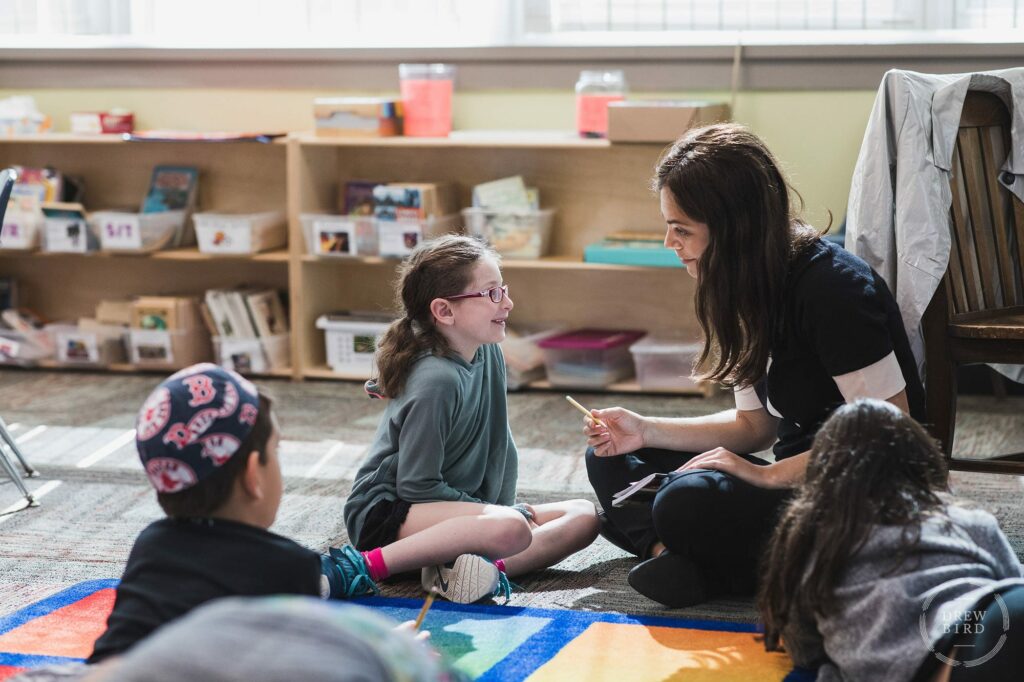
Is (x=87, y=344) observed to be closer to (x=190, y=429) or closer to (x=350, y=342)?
(x=350, y=342)

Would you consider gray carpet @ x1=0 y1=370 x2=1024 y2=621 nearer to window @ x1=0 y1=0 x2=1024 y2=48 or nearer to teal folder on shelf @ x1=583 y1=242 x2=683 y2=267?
teal folder on shelf @ x1=583 y1=242 x2=683 y2=267

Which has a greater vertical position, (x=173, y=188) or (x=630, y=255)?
(x=173, y=188)

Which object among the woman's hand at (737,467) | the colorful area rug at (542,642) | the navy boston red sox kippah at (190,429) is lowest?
the colorful area rug at (542,642)

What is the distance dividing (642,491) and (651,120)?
5.26ft

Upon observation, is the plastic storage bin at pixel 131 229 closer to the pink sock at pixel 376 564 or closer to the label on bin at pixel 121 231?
the label on bin at pixel 121 231

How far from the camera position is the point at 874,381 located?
1725 millimetres

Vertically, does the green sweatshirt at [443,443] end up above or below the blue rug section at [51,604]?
above

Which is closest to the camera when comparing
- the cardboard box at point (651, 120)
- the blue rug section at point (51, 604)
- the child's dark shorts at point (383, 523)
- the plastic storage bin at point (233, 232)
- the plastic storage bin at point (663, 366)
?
the blue rug section at point (51, 604)

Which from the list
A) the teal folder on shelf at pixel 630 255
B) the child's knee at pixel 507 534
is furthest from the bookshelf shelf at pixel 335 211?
the child's knee at pixel 507 534

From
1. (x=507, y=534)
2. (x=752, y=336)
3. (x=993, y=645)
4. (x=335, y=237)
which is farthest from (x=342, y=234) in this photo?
(x=993, y=645)

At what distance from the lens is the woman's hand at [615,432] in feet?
6.54

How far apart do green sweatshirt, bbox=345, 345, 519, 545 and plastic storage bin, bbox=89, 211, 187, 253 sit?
2.07 metres

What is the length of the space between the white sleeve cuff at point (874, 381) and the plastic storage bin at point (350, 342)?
2180 millimetres

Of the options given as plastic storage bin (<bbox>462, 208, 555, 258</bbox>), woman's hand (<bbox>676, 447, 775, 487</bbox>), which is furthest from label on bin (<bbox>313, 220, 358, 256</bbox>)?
woman's hand (<bbox>676, 447, 775, 487</bbox>)
